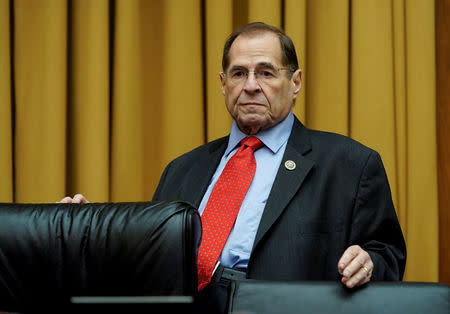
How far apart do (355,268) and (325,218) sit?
0.42 m

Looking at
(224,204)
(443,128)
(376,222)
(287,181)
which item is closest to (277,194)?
(287,181)

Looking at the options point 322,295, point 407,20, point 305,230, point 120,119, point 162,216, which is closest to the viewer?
point 322,295

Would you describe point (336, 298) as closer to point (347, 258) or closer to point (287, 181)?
point (347, 258)

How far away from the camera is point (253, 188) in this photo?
60.9 inches

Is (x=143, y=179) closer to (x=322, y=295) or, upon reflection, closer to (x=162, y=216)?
(x=162, y=216)

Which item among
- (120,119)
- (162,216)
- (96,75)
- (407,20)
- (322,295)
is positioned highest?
(407,20)

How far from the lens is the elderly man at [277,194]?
1430 mm

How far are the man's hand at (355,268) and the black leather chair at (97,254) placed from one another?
0.29m

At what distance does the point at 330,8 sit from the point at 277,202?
2.91 feet

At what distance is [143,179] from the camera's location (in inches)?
84.0

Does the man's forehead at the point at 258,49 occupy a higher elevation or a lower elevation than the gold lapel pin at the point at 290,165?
higher

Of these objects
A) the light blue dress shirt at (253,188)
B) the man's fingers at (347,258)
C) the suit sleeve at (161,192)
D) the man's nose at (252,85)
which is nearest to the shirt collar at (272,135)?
the light blue dress shirt at (253,188)

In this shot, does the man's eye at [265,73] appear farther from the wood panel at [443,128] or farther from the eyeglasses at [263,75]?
the wood panel at [443,128]

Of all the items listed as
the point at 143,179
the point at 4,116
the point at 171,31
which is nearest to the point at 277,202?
the point at 143,179
